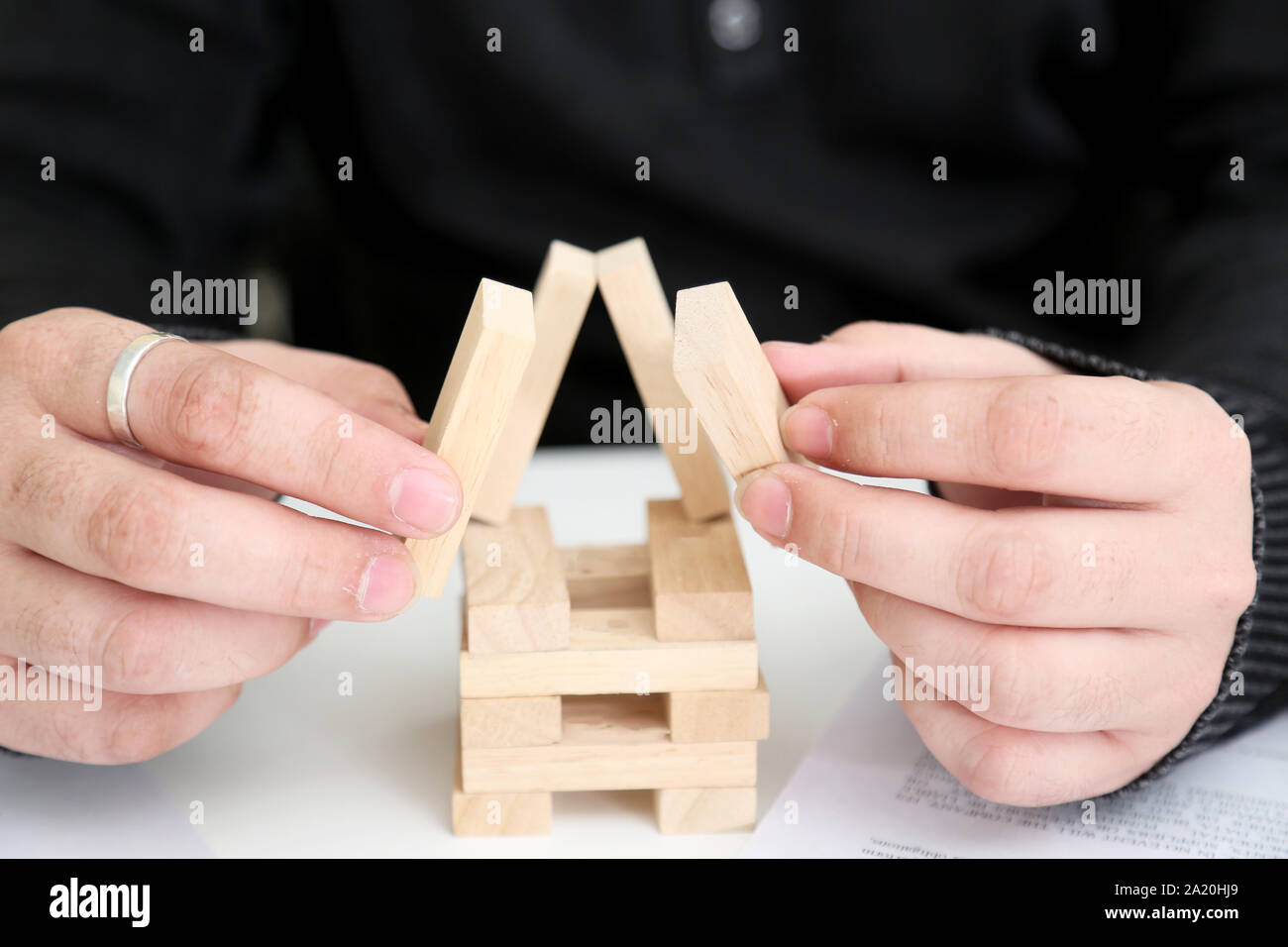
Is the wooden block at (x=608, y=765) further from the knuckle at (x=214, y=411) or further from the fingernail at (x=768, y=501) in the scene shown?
the knuckle at (x=214, y=411)

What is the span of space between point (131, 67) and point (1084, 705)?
156cm

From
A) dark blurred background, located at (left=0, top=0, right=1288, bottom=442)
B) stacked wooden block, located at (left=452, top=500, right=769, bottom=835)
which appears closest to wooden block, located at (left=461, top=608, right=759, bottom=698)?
stacked wooden block, located at (left=452, top=500, right=769, bottom=835)

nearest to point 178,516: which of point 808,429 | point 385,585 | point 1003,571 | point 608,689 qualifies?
point 385,585

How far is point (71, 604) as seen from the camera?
84cm

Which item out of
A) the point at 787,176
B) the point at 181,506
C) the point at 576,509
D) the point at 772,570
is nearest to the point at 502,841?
the point at 181,506

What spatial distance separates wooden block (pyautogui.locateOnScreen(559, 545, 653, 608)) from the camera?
3.33 feet

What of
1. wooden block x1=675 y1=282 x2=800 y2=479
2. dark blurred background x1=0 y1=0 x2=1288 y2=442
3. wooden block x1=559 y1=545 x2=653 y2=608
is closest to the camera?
wooden block x1=675 y1=282 x2=800 y2=479

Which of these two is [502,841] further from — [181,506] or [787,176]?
[787,176]

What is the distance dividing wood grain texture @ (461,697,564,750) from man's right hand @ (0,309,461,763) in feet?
0.43

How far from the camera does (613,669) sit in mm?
895

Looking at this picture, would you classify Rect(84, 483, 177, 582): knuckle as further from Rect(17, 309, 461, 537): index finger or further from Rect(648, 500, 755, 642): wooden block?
Rect(648, 500, 755, 642): wooden block

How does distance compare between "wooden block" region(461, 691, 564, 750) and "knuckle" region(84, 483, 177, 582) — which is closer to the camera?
"knuckle" region(84, 483, 177, 582)

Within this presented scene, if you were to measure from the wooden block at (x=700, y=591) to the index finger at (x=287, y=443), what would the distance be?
204 mm

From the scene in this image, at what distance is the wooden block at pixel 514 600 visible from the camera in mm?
881
